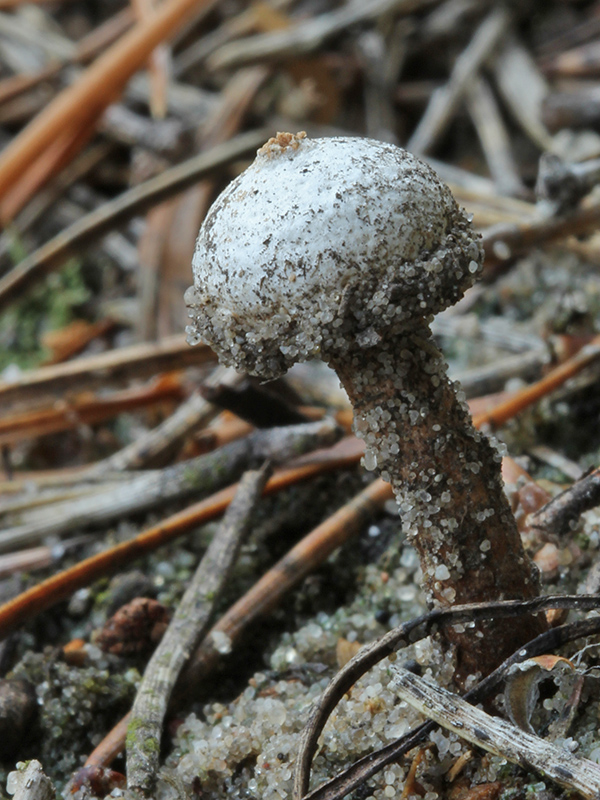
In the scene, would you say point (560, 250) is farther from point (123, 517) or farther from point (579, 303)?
point (123, 517)

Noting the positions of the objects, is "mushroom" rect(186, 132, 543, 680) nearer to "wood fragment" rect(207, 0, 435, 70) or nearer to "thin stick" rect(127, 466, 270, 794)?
→ "thin stick" rect(127, 466, 270, 794)

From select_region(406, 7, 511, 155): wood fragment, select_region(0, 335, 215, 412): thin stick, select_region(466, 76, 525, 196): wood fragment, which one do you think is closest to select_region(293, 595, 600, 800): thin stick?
select_region(0, 335, 215, 412): thin stick

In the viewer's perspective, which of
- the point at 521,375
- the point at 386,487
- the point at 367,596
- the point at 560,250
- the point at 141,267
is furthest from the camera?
the point at 141,267

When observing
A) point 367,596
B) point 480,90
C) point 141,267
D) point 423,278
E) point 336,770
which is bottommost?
point 336,770

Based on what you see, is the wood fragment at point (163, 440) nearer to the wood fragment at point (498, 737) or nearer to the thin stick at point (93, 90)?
the wood fragment at point (498, 737)

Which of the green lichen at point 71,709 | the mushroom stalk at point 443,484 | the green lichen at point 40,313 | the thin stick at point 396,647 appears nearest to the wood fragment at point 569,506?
the mushroom stalk at point 443,484

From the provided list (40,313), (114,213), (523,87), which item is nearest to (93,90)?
(114,213)

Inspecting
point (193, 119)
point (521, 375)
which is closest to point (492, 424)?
point (521, 375)
